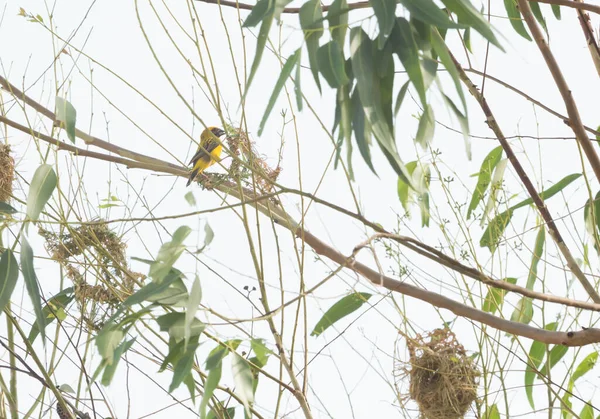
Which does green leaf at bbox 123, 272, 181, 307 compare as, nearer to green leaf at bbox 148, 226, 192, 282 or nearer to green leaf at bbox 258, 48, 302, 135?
green leaf at bbox 148, 226, 192, 282

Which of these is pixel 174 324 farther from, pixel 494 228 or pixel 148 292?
pixel 494 228

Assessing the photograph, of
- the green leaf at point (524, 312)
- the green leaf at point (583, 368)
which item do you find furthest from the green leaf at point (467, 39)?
the green leaf at point (583, 368)

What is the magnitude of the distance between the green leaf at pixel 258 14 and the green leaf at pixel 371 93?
0.16 meters

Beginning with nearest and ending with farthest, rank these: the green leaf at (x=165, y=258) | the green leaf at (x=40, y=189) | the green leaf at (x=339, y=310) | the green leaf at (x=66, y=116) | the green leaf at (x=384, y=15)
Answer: the green leaf at (x=384, y=15), the green leaf at (x=165, y=258), the green leaf at (x=40, y=189), the green leaf at (x=66, y=116), the green leaf at (x=339, y=310)

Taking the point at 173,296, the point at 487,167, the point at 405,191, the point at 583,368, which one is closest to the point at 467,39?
the point at 487,167

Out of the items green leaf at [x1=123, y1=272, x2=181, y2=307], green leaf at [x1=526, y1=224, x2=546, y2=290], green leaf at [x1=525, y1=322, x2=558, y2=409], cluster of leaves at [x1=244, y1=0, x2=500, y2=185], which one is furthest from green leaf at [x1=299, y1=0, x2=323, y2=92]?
green leaf at [x1=525, y1=322, x2=558, y2=409]

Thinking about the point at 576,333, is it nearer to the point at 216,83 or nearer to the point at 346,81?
the point at 346,81

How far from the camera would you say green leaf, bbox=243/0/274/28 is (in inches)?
59.1

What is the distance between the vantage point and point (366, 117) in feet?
4.72

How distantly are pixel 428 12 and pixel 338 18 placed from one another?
22 centimetres

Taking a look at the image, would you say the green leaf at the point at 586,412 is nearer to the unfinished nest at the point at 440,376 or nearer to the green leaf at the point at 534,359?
the green leaf at the point at 534,359

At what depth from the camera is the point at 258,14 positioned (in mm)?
1521

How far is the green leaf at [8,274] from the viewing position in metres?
1.95

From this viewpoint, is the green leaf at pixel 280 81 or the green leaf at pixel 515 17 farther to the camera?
the green leaf at pixel 515 17
